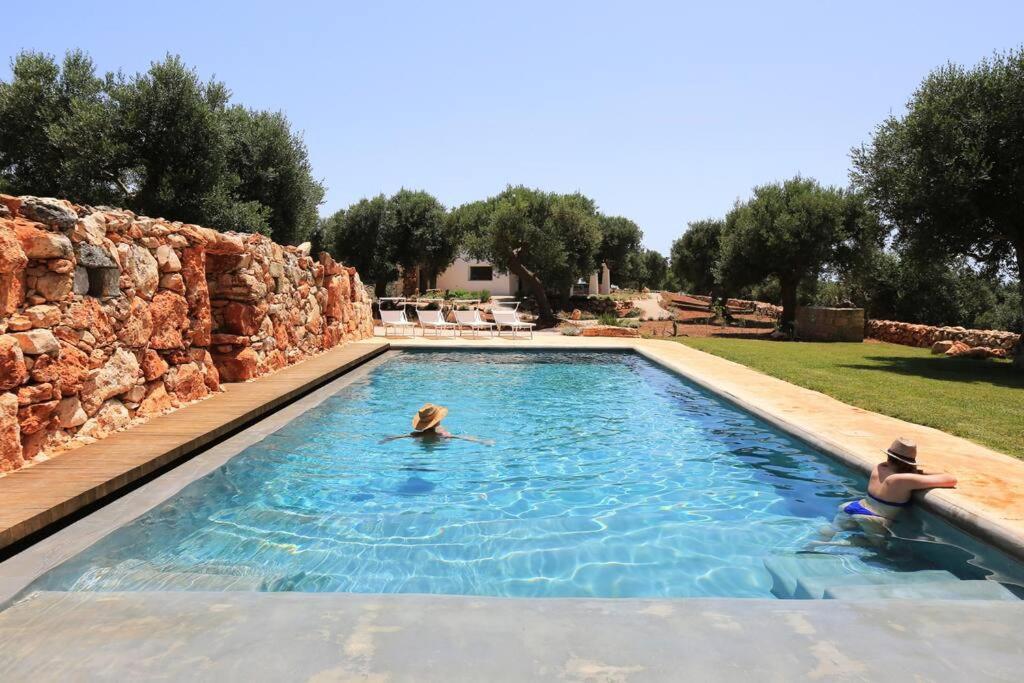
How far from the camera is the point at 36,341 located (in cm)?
494

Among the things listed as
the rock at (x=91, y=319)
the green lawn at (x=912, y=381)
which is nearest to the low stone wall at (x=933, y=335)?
the green lawn at (x=912, y=381)

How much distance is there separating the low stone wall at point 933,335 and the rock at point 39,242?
1878 cm

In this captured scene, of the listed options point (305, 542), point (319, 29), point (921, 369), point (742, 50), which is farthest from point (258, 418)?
point (921, 369)

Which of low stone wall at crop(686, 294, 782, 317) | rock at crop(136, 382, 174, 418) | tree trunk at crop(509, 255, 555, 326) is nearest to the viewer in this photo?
rock at crop(136, 382, 174, 418)

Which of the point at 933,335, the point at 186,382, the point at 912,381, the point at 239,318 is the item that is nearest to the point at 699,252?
the point at 933,335

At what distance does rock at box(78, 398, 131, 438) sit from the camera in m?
5.65

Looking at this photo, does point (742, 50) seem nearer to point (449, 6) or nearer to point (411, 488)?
point (449, 6)

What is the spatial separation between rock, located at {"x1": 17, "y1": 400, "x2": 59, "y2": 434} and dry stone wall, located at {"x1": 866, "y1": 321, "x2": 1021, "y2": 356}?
60.6 ft

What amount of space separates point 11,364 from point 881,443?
7287 mm

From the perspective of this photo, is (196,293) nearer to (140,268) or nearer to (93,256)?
(140,268)

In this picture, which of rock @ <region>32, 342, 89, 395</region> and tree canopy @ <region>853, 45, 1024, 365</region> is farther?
tree canopy @ <region>853, 45, 1024, 365</region>

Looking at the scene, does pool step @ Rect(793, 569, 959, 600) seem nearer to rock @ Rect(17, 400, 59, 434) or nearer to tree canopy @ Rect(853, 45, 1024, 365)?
rock @ Rect(17, 400, 59, 434)

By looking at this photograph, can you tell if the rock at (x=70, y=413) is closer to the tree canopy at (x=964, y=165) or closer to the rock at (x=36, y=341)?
the rock at (x=36, y=341)

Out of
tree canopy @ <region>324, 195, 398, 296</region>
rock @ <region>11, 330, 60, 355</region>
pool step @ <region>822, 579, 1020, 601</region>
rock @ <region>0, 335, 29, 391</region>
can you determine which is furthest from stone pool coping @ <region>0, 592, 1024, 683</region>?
tree canopy @ <region>324, 195, 398, 296</region>
